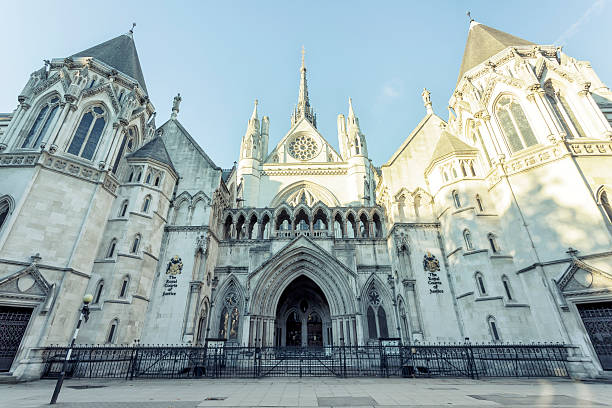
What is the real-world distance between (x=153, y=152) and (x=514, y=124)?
2340cm

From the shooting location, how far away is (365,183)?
98.0 ft

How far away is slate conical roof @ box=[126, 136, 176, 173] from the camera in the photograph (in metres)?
18.9

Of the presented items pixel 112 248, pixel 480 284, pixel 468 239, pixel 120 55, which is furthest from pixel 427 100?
pixel 112 248

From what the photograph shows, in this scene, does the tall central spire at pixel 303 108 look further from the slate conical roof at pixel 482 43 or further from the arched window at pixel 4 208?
the arched window at pixel 4 208

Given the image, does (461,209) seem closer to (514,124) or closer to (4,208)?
(514,124)

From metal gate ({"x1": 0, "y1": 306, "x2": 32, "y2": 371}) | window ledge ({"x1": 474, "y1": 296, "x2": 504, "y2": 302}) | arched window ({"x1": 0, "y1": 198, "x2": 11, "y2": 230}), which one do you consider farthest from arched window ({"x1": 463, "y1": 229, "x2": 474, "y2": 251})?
arched window ({"x1": 0, "y1": 198, "x2": 11, "y2": 230})

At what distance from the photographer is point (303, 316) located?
2300 cm

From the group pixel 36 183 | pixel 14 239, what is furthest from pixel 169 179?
pixel 14 239

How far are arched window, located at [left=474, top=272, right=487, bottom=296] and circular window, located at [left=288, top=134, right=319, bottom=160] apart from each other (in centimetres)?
2381

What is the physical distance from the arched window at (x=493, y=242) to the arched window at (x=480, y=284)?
1.61 m

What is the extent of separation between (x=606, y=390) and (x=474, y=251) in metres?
7.66

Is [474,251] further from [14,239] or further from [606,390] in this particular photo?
[14,239]

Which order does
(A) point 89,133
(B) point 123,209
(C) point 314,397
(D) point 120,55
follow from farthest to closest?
(D) point 120,55
(B) point 123,209
(A) point 89,133
(C) point 314,397

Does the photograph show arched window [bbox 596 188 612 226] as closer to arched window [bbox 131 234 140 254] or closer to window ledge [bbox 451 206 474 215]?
window ledge [bbox 451 206 474 215]
